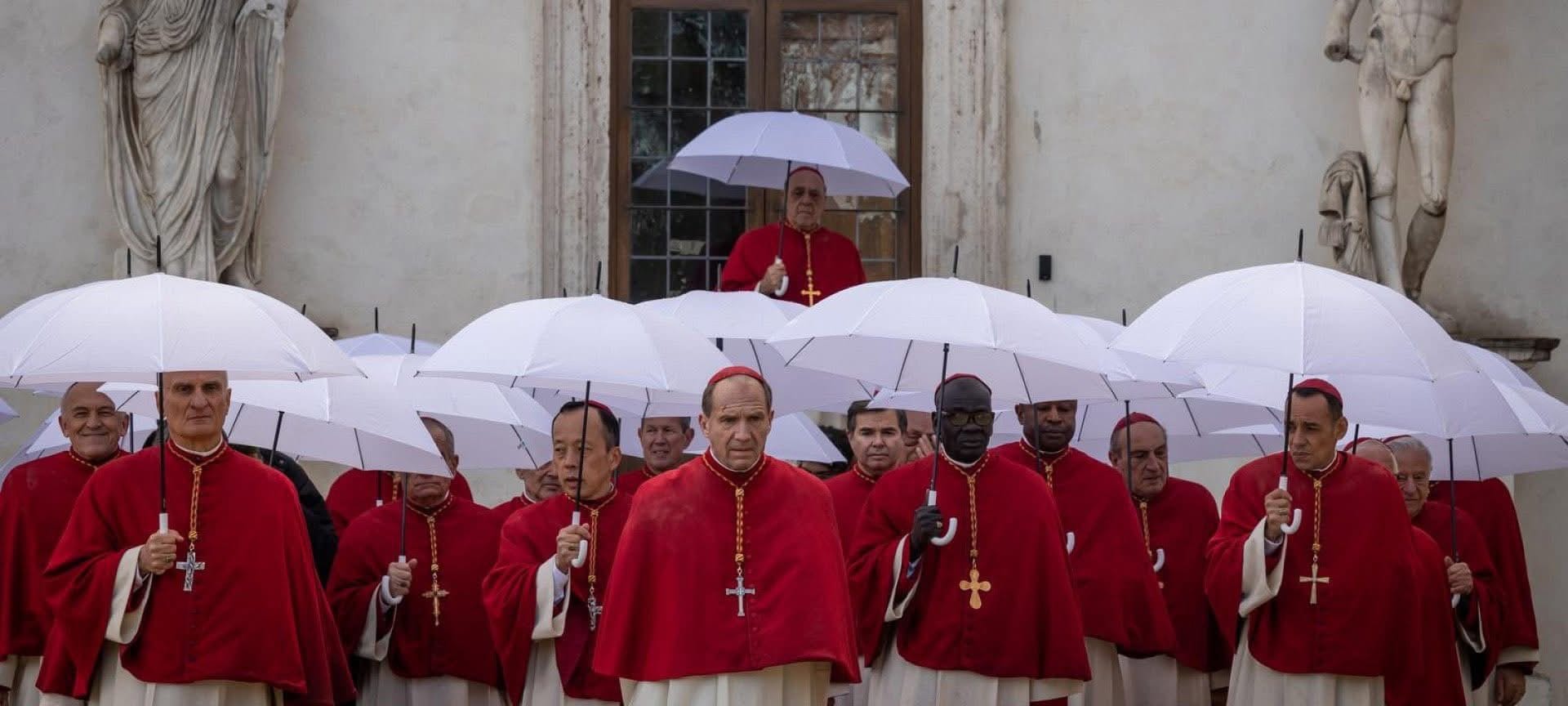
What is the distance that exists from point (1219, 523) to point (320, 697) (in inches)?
138

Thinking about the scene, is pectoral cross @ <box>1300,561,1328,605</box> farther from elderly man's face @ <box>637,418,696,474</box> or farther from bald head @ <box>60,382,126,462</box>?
bald head @ <box>60,382,126,462</box>

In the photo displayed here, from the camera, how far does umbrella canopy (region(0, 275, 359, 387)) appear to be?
7.57 metres

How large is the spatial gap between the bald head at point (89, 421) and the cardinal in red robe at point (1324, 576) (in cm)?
407

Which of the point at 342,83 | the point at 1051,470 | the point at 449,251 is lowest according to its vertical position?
the point at 1051,470

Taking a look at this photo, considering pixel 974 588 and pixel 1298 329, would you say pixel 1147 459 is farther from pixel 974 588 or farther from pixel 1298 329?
pixel 1298 329

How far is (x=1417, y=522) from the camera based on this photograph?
34.3 feet

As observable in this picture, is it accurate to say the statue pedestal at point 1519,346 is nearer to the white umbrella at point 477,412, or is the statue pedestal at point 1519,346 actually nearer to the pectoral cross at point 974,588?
the white umbrella at point 477,412

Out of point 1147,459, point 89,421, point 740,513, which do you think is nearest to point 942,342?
point 740,513

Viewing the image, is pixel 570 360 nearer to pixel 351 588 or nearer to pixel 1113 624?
pixel 351 588

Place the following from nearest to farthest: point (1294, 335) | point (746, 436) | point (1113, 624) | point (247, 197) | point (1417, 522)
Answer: point (746, 436) → point (1294, 335) → point (1113, 624) → point (1417, 522) → point (247, 197)

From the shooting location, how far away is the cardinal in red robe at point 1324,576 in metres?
9.06

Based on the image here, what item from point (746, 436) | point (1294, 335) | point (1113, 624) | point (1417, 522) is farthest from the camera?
point (1417, 522)

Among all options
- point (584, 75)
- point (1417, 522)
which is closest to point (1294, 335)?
point (1417, 522)

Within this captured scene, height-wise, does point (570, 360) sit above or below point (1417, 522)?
above
